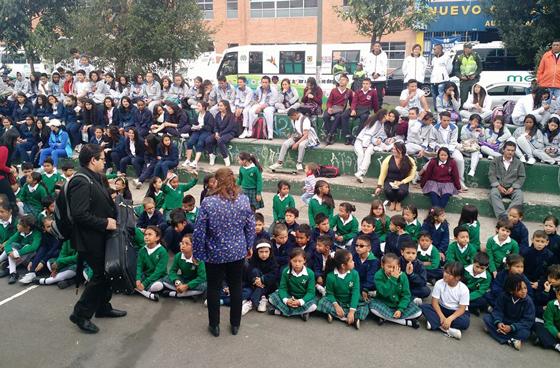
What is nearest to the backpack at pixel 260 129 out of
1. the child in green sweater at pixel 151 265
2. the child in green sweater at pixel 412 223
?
the child in green sweater at pixel 412 223

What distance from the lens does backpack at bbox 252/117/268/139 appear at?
1063 cm

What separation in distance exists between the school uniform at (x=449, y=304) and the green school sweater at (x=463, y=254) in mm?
818

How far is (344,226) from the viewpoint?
6.76 meters

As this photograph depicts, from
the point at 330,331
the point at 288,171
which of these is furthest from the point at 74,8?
the point at 330,331

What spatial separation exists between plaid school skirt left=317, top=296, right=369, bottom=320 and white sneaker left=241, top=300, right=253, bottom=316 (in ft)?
2.42

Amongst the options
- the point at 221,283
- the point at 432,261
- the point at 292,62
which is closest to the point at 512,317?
the point at 432,261

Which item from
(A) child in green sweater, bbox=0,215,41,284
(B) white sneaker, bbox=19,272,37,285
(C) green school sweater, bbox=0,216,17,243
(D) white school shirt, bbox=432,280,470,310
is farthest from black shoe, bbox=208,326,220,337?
(C) green school sweater, bbox=0,216,17,243

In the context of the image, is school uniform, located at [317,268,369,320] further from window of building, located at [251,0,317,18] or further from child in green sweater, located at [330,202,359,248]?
window of building, located at [251,0,317,18]

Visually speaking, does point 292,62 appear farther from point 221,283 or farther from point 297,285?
point 221,283

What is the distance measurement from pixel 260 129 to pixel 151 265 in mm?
5240

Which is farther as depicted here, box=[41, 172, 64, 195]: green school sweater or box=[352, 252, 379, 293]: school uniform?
box=[41, 172, 64, 195]: green school sweater

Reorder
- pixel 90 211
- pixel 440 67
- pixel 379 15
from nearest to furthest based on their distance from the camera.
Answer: pixel 90 211
pixel 440 67
pixel 379 15

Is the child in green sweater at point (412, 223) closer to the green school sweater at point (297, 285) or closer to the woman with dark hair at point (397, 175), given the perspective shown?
the woman with dark hair at point (397, 175)

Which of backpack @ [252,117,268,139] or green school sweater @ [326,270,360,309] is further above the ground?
backpack @ [252,117,268,139]
